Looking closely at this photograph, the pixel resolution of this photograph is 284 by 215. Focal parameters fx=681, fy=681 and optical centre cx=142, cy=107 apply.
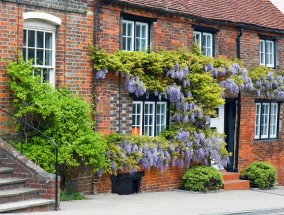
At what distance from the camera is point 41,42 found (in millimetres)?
17266

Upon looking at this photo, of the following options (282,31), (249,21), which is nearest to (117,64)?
(249,21)

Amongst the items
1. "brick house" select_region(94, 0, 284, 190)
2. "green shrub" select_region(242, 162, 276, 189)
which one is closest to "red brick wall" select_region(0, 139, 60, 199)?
"brick house" select_region(94, 0, 284, 190)

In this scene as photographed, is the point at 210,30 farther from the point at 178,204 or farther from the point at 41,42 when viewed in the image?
the point at 178,204

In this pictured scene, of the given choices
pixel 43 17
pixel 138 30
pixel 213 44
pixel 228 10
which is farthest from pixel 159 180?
pixel 228 10

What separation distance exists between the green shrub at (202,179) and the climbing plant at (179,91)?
402mm

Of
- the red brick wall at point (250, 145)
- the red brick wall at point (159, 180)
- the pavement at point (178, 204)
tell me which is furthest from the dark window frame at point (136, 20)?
the red brick wall at point (250, 145)

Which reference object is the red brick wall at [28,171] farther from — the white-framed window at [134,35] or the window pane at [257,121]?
the window pane at [257,121]

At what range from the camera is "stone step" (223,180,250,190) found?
70.6 ft

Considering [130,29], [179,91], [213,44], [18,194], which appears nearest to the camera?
[18,194]

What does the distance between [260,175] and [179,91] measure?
451 cm

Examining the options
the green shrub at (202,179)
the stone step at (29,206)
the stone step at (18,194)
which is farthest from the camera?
the green shrub at (202,179)

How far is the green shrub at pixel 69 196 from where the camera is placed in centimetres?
1668

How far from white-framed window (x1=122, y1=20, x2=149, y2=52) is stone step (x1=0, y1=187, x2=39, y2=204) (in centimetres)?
604

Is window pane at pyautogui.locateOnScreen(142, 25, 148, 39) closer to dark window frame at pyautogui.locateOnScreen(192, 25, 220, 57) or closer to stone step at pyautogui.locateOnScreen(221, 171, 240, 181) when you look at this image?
dark window frame at pyautogui.locateOnScreen(192, 25, 220, 57)
